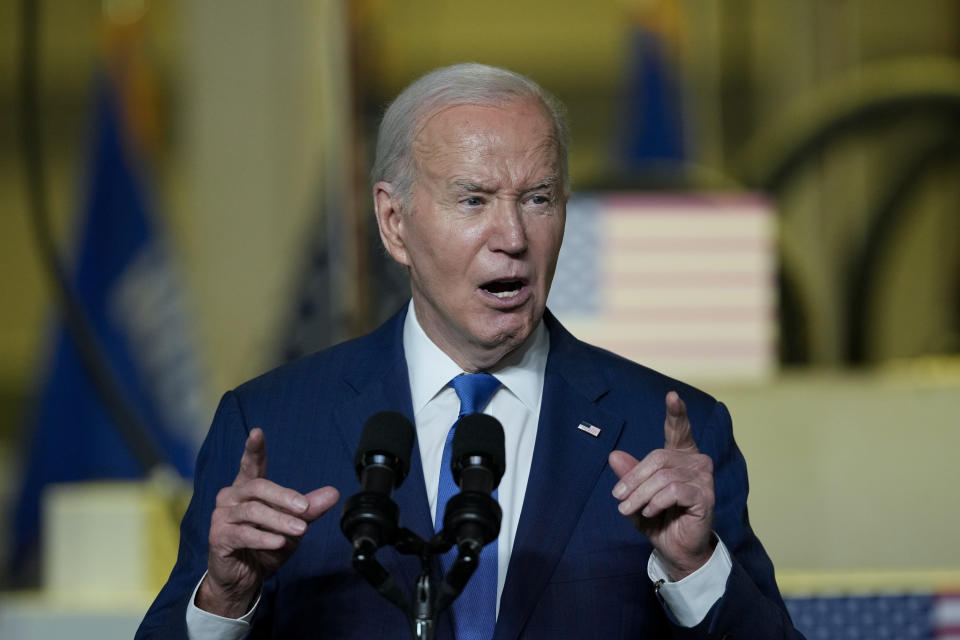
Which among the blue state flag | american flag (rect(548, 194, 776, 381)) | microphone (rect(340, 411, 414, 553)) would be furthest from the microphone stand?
the blue state flag

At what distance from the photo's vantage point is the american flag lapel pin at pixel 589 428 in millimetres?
1933

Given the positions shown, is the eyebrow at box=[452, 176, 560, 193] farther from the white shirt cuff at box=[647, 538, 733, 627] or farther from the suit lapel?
the white shirt cuff at box=[647, 538, 733, 627]

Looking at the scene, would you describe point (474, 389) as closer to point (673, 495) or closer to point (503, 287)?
point (503, 287)

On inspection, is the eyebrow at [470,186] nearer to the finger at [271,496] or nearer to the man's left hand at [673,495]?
the man's left hand at [673,495]

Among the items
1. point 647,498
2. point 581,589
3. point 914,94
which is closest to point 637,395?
point 581,589

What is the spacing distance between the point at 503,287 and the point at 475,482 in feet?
1.60

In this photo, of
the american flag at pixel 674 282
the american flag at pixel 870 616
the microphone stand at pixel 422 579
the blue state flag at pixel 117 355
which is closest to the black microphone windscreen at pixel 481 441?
the microphone stand at pixel 422 579

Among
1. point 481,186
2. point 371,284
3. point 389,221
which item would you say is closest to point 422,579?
point 481,186

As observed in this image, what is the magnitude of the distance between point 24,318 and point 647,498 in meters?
14.2

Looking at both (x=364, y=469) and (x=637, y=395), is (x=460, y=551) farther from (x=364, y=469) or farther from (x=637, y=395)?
(x=637, y=395)

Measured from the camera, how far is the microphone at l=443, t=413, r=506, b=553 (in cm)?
142

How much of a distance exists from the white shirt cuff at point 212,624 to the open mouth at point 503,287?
524 millimetres

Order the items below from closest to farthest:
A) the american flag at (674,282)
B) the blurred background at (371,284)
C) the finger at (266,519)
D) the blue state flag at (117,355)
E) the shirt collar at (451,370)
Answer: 1. the finger at (266,519)
2. the shirt collar at (451,370)
3. the blurred background at (371,284)
4. the american flag at (674,282)
5. the blue state flag at (117,355)

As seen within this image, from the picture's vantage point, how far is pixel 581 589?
1831mm
